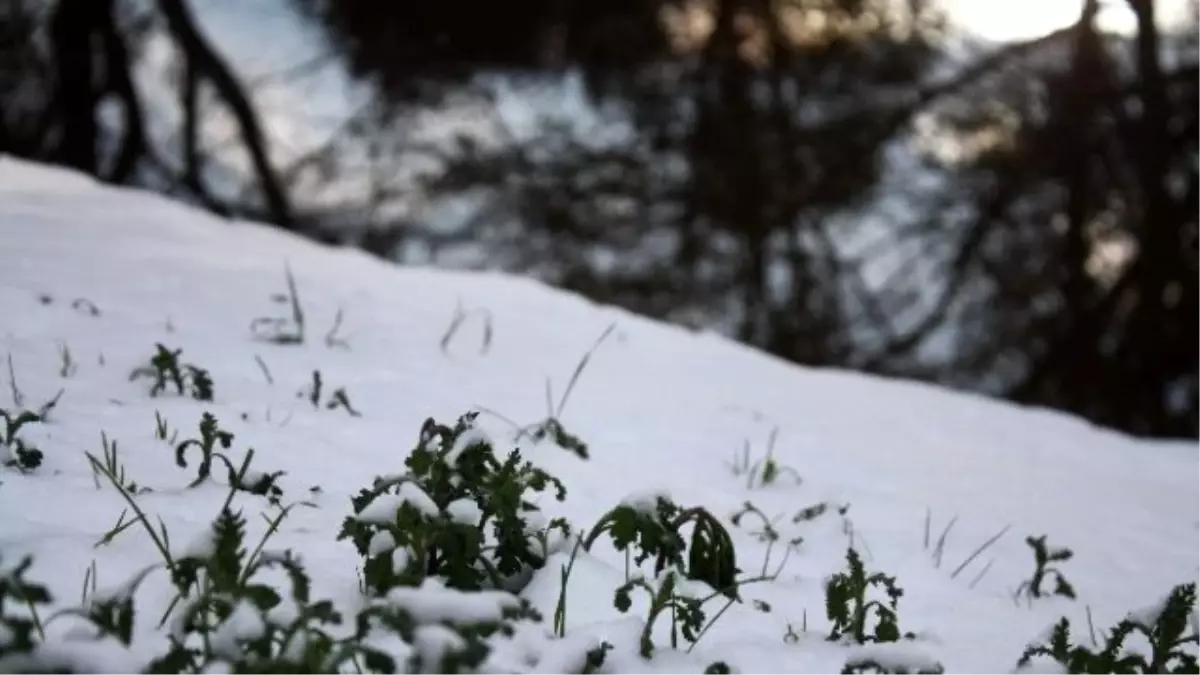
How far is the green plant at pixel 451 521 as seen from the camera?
1518 millimetres

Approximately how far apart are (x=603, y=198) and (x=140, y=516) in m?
5.75

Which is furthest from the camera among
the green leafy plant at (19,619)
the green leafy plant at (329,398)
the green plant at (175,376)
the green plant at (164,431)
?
the green leafy plant at (329,398)

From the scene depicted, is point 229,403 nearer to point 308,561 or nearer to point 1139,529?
point 308,561

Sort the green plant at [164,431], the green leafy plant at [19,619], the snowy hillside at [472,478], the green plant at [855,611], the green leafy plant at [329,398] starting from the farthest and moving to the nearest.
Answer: the green leafy plant at [329,398]
the green plant at [164,431]
the green plant at [855,611]
the snowy hillside at [472,478]
the green leafy plant at [19,619]

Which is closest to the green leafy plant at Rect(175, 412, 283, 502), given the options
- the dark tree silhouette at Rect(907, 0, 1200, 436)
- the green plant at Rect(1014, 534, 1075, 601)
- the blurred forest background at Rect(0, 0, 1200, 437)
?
the green plant at Rect(1014, 534, 1075, 601)

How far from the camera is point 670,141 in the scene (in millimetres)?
7246

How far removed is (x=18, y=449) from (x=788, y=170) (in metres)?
6.03

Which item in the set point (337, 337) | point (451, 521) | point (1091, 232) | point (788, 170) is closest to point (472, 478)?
point (451, 521)

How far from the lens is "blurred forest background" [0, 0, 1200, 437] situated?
22.1 ft

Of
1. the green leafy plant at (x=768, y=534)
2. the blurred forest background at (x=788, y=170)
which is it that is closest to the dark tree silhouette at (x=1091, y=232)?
the blurred forest background at (x=788, y=170)

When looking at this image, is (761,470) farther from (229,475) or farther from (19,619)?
(19,619)

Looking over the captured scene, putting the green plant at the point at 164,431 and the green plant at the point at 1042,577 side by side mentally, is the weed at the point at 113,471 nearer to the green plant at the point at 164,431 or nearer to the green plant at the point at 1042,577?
the green plant at the point at 164,431

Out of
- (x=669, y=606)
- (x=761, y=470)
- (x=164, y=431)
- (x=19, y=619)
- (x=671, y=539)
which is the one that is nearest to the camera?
(x=19, y=619)

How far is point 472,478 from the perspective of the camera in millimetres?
1697
